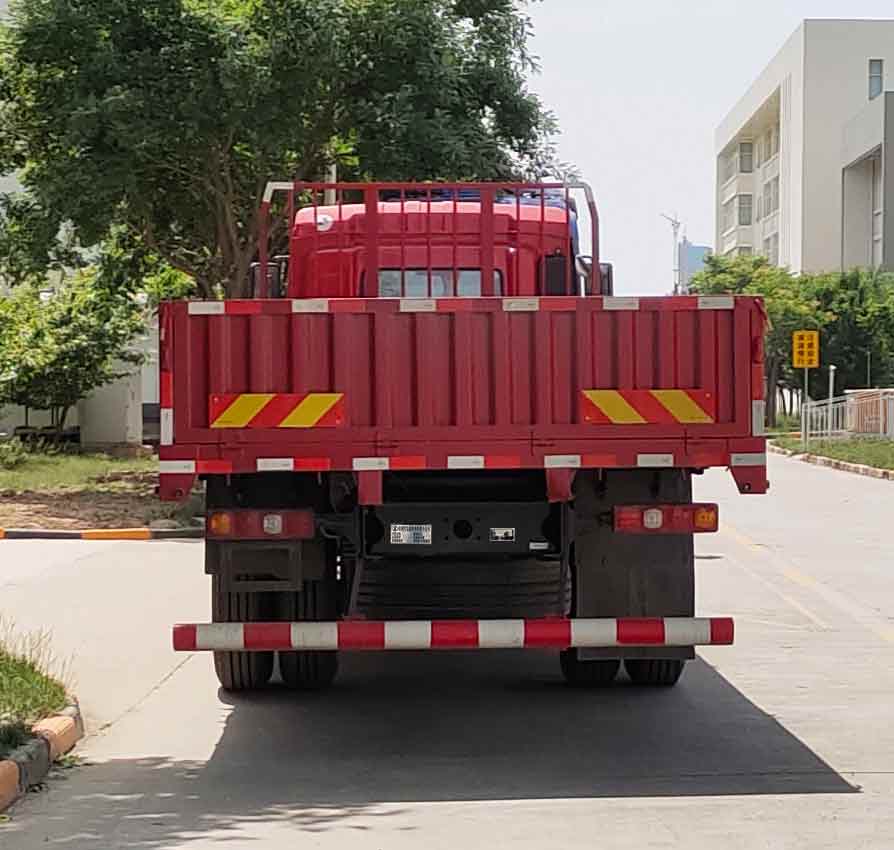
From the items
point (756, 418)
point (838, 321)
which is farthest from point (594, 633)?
point (838, 321)

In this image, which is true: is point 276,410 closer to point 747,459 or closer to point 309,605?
point 309,605

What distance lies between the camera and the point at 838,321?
2825 inches

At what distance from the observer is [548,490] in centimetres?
897

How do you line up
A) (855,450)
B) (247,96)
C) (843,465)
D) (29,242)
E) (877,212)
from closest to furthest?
(247,96), (29,242), (843,465), (855,450), (877,212)

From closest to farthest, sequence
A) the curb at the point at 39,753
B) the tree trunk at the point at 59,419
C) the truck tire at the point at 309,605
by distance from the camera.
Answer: the curb at the point at 39,753, the truck tire at the point at 309,605, the tree trunk at the point at 59,419

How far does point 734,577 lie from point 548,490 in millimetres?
9164

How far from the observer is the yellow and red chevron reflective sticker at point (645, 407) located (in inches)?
346

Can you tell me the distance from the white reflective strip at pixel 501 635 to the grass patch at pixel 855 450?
32.2 metres

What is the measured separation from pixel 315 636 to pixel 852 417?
52431 millimetres

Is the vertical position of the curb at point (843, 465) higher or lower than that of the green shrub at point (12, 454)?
lower

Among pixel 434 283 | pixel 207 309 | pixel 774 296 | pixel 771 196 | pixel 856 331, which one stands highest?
pixel 771 196

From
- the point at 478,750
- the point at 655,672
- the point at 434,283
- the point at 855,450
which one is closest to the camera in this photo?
the point at 478,750

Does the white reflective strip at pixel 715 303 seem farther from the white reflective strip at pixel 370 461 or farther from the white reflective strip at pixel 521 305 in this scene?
the white reflective strip at pixel 370 461

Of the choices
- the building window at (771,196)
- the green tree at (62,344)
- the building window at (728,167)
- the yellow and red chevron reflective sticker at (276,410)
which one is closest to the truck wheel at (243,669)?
the yellow and red chevron reflective sticker at (276,410)
